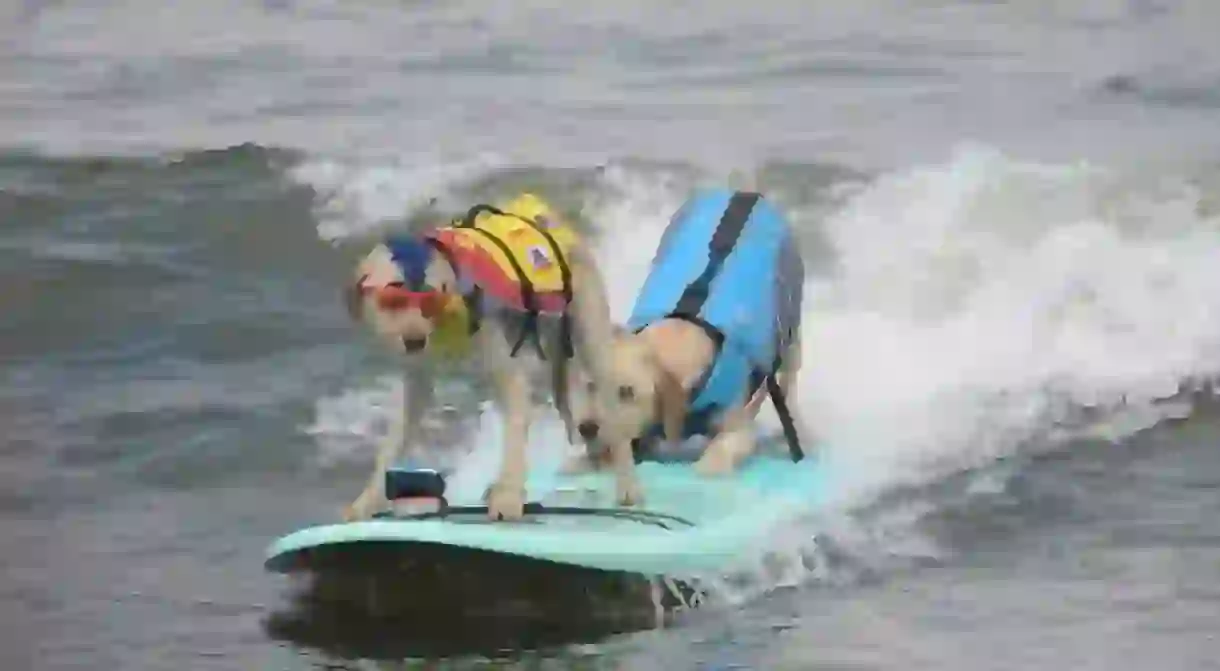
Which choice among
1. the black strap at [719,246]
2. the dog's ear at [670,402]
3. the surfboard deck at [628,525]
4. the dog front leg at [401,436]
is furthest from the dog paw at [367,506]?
the black strap at [719,246]

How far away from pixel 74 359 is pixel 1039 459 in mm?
3484

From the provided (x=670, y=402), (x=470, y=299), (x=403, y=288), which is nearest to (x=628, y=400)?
(x=670, y=402)

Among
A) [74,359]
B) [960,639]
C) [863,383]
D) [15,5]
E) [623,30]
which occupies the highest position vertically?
[15,5]

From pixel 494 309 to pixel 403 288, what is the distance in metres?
0.26

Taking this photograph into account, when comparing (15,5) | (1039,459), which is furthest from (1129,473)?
(15,5)

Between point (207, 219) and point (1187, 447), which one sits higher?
point (207, 219)

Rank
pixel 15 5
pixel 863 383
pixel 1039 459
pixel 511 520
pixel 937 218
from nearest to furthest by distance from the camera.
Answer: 1. pixel 511 520
2. pixel 1039 459
3. pixel 863 383
4. pixel 937 218
5. pixel 15 5

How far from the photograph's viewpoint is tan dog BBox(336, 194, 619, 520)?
5059 millimetres

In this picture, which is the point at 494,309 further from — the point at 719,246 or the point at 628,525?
the point at 719,246

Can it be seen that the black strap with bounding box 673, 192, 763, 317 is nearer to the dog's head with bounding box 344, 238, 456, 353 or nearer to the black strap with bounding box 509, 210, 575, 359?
the black strap with bounding box 509, 210, 575, 359

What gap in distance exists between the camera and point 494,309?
17.1 feet

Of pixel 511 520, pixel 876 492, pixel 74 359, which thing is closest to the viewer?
pixel 511 520

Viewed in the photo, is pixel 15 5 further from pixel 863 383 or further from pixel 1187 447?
pixel 1187 447

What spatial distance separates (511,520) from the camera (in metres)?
5.42
